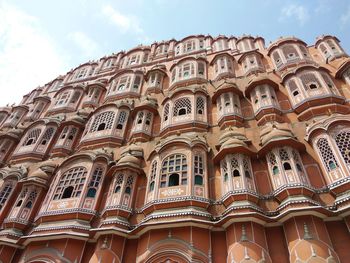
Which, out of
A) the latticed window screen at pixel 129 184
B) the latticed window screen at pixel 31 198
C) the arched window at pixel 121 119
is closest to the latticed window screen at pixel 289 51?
the arched window at pixel 121 119

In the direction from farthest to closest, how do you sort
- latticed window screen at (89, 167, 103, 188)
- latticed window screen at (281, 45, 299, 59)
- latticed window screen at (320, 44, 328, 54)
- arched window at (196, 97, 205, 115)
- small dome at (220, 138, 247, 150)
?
latticed window screen at (320, 44, 328, 54), latticed window screen at (281, 45, 299, 59), arched window at (196, 97, 205, 115), latticed window screen at (89, 167, 103, 188), small dome at (220, 138, 247, 150)

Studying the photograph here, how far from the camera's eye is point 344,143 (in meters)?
13.2

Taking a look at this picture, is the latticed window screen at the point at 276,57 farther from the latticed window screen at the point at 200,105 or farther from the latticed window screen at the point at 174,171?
the latticed window screen at the point at 174,171

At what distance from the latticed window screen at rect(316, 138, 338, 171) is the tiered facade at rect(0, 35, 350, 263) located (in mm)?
51

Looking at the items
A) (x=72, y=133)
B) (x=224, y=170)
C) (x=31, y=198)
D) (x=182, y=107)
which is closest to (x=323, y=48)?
(x=182, y=107)

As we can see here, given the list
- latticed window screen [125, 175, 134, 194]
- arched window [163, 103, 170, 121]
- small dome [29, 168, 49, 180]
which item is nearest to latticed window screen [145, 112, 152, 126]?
arched window [163, 103, 170, 121]

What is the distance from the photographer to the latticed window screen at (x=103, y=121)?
66.9 ft

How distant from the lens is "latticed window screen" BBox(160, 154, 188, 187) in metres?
14.3

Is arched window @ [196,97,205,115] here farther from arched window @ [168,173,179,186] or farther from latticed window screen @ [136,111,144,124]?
arched window @ [168,173,179,186]

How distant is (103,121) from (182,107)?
19.2 ft

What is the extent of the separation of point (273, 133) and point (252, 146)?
1547 millimetres

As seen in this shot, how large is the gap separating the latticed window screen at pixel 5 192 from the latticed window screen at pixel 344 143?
18.2 m

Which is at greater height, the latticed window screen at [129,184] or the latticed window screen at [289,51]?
the latticed window screen at [289,51]

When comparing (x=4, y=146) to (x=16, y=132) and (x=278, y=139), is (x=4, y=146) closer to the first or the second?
(x=16, y=132)
